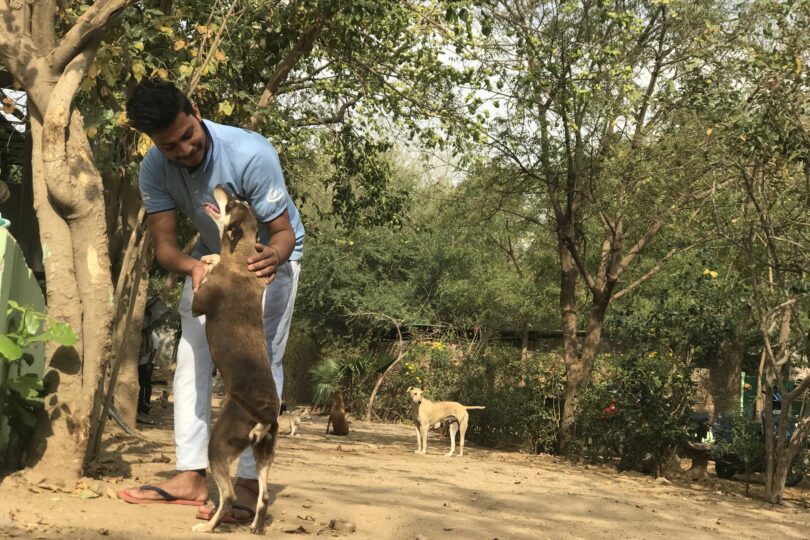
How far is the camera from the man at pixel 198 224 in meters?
4.09

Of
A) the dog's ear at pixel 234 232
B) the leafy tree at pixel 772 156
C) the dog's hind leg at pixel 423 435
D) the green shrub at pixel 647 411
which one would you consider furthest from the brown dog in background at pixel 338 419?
the dog's ear at pixel 234 232

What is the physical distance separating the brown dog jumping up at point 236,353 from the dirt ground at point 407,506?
333 mm

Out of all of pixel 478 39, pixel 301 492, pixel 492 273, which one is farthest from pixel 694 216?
pixel 492 273

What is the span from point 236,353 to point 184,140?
3.18 feet

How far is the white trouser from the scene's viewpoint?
14.7 ft

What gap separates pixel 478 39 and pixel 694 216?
3.80 metres

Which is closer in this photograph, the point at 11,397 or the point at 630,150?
the point at 11,397

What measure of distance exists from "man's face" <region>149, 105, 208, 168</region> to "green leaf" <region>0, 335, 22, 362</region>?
118 cm

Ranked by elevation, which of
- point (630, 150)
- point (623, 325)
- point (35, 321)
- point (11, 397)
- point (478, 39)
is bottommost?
point (11, 397)

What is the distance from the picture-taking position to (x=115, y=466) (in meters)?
5.62

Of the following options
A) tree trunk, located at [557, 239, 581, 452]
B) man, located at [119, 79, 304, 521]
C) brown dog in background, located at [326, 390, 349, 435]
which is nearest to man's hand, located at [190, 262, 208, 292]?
man, located at [119, 79, 304, 521]

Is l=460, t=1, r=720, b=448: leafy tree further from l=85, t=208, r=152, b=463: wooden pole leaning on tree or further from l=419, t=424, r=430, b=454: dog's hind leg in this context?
l=85, t=208, r=152, b=463: wooden pole leaning on tree

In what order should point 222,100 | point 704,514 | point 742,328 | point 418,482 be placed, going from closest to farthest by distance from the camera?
point 418,482 < point 704,514 < point 222,100 < point 742,328

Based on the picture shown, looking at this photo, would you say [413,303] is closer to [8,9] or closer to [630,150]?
[630,150]
